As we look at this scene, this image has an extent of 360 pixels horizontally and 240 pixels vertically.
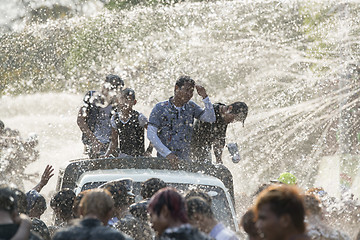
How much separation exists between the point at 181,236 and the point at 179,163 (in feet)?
11.4

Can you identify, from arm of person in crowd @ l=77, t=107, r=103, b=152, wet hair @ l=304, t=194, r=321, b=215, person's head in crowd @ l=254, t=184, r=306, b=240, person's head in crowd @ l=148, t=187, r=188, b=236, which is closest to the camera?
person's head in crowd @ l=254, t=184, r=306, b=240

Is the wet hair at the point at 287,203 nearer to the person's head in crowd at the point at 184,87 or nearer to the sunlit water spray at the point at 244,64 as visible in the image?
the person's head in crowd at the point at 184,87

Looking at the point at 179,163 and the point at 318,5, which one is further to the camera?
the point at 318,5

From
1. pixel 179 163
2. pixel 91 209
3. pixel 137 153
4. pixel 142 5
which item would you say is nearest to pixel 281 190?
pixel 91 209

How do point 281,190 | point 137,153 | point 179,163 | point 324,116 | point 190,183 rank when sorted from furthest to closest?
point 324,116
point 137,153
point 179,163
point 190,183
point 281,190

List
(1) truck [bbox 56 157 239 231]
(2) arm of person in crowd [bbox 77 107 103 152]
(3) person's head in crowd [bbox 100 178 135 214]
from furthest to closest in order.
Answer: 1. (2) arm of person in crowd [bbox 77 107 103 152]
2. (1) truck [bbox 56 157 239 231]
3. (3) person's head in crowd [bbox 100 178 135 214]

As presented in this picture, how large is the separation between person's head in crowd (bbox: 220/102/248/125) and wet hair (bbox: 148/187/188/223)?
14.6ft

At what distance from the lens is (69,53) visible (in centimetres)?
2364

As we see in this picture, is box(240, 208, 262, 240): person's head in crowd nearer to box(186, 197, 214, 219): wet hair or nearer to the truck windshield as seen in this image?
box(186, 197, 214, 219): wet hair

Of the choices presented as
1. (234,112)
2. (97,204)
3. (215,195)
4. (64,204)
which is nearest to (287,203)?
(97,204)

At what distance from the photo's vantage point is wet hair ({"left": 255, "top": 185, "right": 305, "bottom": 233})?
4.40 m

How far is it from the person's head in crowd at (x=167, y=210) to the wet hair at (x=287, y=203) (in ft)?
1.65

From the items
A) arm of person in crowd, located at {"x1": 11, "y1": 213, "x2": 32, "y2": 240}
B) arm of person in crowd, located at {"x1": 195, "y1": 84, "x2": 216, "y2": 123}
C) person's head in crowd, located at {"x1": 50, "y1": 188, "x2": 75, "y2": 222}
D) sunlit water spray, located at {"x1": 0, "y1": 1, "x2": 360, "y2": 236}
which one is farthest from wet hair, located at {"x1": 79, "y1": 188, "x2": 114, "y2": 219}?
sunlit water spray, located at {"x1": 0, "y1": 1, "x2": 360, "y2": 236}

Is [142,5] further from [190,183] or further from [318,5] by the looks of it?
[190,183]
